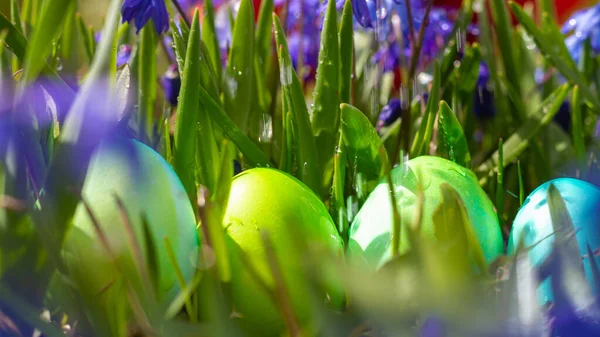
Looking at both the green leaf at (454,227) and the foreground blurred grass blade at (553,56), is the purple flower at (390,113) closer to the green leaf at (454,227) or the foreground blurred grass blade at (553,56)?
the foreground blurred grass blade at (553,56)

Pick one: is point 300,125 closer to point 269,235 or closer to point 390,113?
point 269,235

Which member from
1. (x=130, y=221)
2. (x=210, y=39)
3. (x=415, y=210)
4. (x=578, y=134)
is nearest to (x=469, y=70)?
(x=578, y=134)

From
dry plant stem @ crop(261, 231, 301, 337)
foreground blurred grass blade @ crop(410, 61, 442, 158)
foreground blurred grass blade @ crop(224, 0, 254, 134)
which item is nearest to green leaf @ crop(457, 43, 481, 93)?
foreground blurred grass blade @ crop(410, 61, 442, 158)

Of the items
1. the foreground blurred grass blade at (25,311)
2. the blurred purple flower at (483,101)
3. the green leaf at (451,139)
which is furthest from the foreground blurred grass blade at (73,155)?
the blurred purple flower at (483,101)

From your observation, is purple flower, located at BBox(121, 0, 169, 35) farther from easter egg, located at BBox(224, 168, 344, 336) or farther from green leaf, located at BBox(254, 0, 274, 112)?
easter egg, located at BBox(224, 168, 344, 336)

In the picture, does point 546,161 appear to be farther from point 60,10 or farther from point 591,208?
point 60,10
